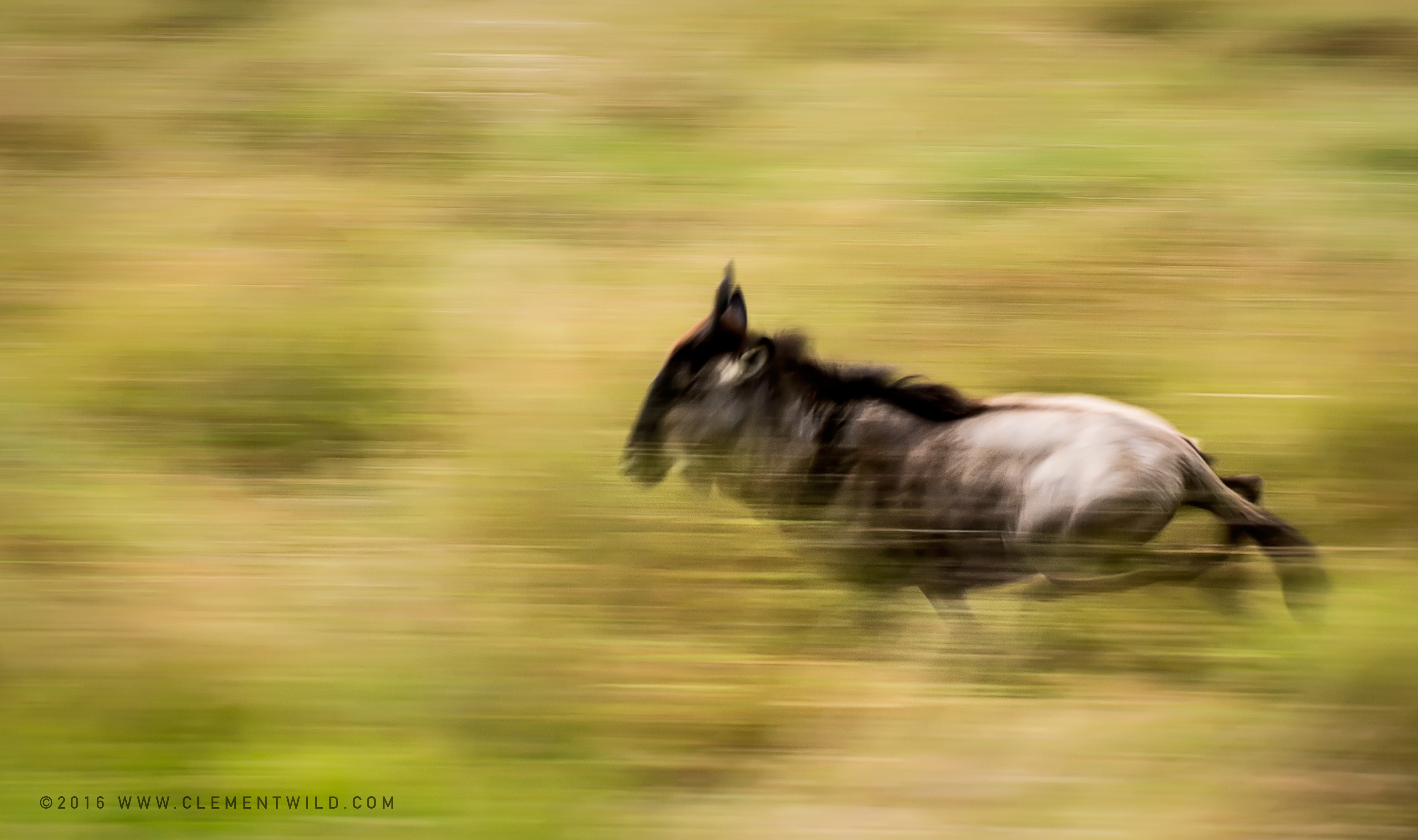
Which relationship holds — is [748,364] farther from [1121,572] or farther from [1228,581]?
[1228,581]

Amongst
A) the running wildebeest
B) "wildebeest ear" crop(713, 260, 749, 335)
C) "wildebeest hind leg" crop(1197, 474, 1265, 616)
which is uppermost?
"wildebeest ear" crop(713, 260, 749, 335)

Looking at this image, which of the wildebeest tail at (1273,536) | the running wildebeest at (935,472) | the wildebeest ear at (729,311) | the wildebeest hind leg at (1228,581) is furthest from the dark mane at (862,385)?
the wildebeest hind leg at (1228,581)

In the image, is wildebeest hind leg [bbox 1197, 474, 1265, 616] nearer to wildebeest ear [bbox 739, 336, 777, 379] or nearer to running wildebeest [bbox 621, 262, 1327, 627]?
running wildebeest [bbox 621, 262, 1327, 627]

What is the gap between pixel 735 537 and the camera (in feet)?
13.4

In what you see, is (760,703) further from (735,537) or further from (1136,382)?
(1136,382)

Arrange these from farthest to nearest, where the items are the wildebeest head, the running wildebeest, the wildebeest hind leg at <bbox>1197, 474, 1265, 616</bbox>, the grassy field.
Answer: the wildebeest head
the wildebeest hind leg at <bbox>1197, 474, 1265, 616</bbox>
the running wildebeest
the grassy field

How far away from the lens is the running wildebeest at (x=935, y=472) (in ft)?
11.8

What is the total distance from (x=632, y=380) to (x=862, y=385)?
1.25m

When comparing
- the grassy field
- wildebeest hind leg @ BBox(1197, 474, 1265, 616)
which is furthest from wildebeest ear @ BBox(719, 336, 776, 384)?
wildebeest hind leg @ BBox(1197, 474, 1265, 616)

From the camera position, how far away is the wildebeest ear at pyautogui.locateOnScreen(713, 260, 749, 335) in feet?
13.1

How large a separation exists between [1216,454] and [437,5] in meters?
5.67

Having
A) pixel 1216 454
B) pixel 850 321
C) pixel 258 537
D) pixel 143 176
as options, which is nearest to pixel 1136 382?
pixel 1216 454

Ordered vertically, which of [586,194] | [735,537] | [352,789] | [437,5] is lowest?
[352,789]

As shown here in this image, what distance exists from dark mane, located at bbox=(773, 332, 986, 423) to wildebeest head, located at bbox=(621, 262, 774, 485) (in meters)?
0.08
